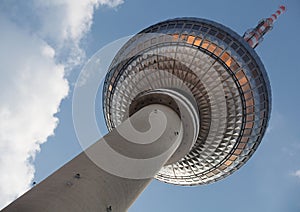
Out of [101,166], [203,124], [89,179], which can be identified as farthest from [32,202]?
[203,124]

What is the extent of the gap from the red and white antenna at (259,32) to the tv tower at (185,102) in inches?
212

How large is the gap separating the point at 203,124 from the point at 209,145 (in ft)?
5.30

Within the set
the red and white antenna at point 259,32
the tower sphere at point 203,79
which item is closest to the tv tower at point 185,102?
Answer: the tower sphere at point 203,79

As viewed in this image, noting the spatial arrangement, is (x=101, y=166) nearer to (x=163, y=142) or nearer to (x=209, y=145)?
(x=163, y=142)

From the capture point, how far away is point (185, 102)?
14812mm

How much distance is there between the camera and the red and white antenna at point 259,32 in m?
22.1

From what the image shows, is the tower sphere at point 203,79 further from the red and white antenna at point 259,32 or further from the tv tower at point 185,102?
the red and white antenna at point 259,32

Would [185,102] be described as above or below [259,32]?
below

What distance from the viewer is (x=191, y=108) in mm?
14781

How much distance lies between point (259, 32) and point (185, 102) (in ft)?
38.2

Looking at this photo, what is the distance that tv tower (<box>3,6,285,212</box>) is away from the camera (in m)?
12.4

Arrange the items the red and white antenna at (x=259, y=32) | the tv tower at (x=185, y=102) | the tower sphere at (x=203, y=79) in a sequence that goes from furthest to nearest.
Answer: the red and white antenna at (x=259, y=32) → the tower sphere at (x=203, y=79) → the tv tower at (x=185, y=102)

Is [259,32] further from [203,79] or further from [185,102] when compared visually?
[185,102]

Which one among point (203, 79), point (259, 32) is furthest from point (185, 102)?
point (259, 32)
